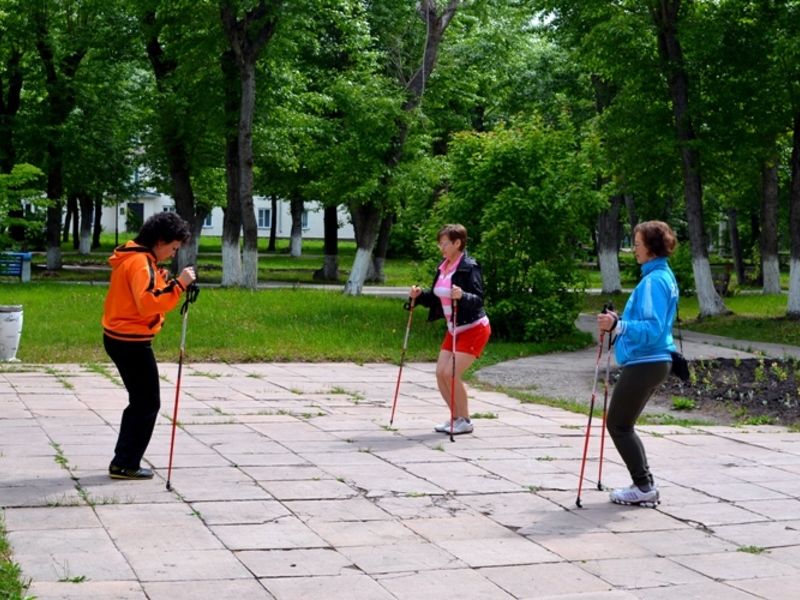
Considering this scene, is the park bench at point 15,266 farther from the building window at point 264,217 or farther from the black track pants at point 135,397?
the building window at point 264,217

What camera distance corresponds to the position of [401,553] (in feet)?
21.6

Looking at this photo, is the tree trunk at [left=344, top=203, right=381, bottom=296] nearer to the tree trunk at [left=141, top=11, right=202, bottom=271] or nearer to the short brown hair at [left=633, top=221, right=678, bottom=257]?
the tree trunk at [left=141, top=11, right=202, bottom=271]

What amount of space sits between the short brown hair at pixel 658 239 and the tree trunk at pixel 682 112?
17408mm

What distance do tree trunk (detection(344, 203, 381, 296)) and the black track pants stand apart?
20.8 metres

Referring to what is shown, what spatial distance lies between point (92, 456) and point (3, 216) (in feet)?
62.2

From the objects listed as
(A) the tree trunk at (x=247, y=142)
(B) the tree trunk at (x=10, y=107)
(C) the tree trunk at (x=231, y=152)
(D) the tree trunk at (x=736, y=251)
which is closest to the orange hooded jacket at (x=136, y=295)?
(A) the tree trunk at (x=247, y=142)

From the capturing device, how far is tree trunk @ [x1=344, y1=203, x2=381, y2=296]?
3012cm

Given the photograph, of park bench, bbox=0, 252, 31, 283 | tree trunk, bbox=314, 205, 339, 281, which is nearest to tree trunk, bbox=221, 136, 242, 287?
park bench, bbox=0, 252, 31, 283

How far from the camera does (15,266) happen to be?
106 ft

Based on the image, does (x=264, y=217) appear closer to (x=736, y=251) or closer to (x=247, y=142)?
(x=736, y=251)

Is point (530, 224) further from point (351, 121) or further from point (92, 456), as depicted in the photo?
point (92, 456)

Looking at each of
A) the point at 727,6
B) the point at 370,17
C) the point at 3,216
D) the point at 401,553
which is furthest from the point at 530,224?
the point at 370,17

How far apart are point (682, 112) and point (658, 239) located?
17876mm

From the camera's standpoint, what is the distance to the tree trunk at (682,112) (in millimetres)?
24984
